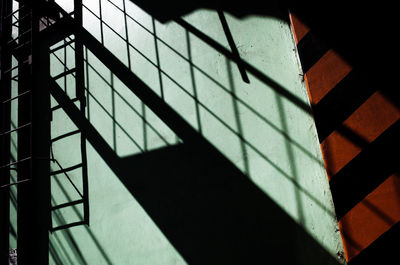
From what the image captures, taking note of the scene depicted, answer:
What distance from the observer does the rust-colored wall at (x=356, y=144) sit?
4.96 feet

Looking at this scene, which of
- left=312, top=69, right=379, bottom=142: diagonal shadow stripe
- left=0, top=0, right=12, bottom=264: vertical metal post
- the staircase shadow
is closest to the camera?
left=312, top=69, right=379, bottom=142: diagonal shadow stripe

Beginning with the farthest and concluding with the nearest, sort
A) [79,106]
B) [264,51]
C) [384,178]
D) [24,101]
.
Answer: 1. [24,101]
2. [79,106]
3. [264,51]
4. [384,178]

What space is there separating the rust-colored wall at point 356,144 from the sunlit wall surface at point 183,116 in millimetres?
82

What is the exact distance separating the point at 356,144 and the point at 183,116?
1.18 m

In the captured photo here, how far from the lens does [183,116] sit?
230 cm

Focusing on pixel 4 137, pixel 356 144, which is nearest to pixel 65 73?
pixel 4 137

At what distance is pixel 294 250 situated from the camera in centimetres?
172

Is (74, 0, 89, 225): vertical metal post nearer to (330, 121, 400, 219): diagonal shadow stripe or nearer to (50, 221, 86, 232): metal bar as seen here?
(50, 221, 86, 232): metal bar

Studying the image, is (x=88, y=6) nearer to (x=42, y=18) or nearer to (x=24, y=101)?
(x=42, y=18)

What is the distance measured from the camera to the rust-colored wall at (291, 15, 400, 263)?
4.96 ft

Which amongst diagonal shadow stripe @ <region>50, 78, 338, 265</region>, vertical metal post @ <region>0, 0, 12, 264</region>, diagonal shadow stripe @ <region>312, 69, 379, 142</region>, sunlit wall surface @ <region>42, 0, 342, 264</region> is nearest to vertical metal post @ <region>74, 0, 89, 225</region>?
sunlit wall surface @ <region>42, 0, 342, 264</region>

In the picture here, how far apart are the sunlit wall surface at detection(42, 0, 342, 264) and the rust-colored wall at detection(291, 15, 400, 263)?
8cm

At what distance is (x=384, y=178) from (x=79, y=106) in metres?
2.55

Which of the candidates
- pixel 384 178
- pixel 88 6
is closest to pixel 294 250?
pixel 384 178
